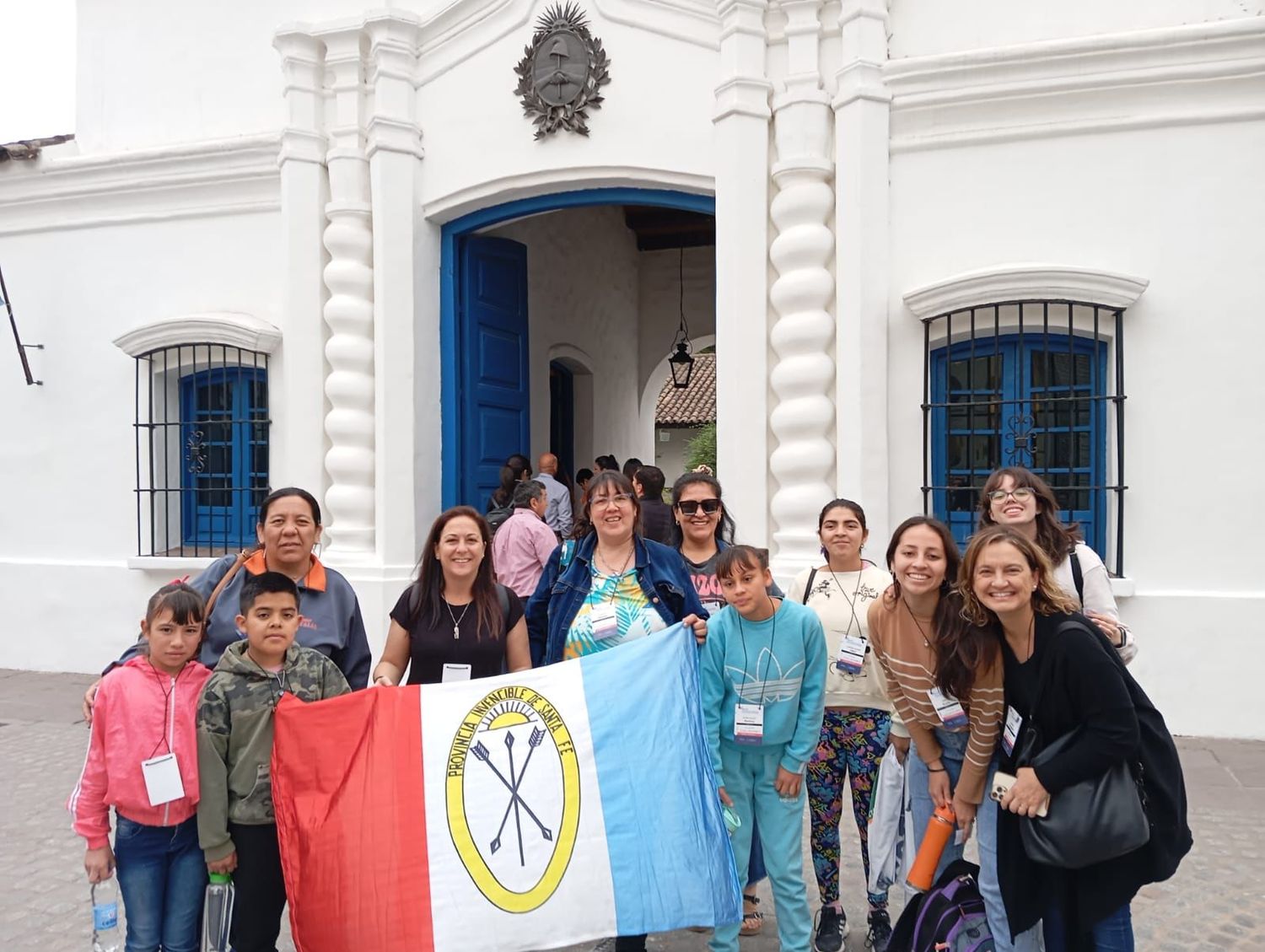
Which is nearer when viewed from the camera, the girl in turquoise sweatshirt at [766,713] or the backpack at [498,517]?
the girl in turquoise sweatshirt at [766,713]

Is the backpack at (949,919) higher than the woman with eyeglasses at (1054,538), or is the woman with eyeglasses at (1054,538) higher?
the woman with eyeglasses at (1054,538)

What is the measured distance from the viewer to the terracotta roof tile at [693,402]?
2856 centimetres

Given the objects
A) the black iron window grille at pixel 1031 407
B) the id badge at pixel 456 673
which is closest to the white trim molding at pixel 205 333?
the black iron window grille at pixel 1031 407

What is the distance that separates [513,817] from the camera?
305 cm

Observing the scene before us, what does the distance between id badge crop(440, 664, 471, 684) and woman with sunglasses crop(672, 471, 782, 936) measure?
90 cm

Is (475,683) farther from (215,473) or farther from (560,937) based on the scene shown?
(215,473)

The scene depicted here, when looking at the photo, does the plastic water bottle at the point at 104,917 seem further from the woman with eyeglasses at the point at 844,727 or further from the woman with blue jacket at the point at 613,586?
the woman with eyeglasses at the point at 844,727

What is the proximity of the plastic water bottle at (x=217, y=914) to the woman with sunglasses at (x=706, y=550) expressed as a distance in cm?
180

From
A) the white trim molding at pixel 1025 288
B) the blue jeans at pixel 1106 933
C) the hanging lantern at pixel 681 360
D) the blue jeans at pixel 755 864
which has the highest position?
the hanging lantern at pixel 681 360

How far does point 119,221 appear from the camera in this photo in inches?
333

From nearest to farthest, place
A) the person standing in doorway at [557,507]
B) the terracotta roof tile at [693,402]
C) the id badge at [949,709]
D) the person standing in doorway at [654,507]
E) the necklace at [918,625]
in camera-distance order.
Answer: the id badge at [949,709] → the necklace at [918,625] → the person standing in doorway at [654,507] → the person standing in doorway at [557,507] → the terracotta roof tile at [693,402]

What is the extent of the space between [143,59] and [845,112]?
19.7ft

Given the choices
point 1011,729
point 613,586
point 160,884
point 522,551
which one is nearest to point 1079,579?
point 1011,729

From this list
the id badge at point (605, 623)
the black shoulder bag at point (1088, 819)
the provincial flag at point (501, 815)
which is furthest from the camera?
the id badge at point (605, 623)
